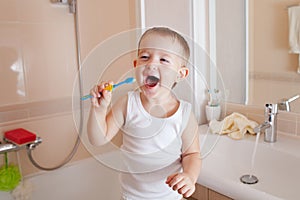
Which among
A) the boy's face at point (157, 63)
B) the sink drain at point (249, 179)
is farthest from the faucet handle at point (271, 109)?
the boy's face at point (157, 63)

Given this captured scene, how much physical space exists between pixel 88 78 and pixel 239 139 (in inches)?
25.8

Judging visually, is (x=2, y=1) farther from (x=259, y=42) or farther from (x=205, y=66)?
(x=259, y=42)

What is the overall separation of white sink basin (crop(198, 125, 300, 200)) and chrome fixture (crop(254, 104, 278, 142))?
0.10 ft

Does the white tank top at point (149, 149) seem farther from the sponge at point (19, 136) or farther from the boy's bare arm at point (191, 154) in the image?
the sponge at point (19, 136)

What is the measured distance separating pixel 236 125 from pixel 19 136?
90cm

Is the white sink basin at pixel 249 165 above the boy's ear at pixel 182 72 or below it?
below

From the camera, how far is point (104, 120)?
0.77 metres

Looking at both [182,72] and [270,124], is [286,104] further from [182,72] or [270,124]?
[182,72]

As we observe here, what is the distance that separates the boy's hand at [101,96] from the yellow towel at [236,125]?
2.25ft

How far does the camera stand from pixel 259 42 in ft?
4.52

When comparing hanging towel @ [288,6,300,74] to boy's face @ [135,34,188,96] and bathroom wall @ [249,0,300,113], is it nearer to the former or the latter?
bathroom wall @ [249,0,300,113]

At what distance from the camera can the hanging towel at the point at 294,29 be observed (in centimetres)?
123

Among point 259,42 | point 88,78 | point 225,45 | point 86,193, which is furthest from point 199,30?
point 86,193

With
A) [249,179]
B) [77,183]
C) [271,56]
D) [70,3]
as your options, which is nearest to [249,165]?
[249,179]
